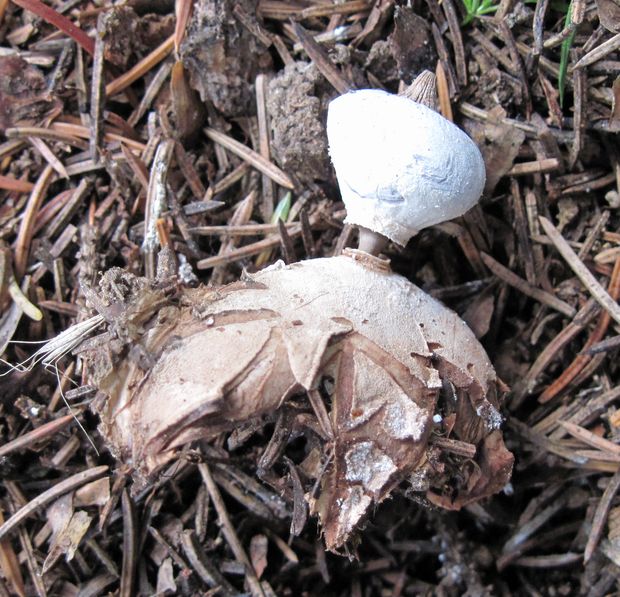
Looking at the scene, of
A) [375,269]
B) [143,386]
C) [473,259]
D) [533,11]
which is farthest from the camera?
[473,259]

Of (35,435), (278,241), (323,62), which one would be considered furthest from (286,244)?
(35,435)

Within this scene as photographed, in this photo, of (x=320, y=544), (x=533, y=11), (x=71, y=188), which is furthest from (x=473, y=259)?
(x=71, y=188)

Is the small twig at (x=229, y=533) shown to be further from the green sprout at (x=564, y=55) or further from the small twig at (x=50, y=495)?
the green sprout at (x=564, y=55)

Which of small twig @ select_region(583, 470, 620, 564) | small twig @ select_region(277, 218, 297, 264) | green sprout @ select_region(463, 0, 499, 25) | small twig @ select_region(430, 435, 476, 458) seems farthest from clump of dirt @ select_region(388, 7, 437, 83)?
small twig @ select_region(583, 470, 620, 564)

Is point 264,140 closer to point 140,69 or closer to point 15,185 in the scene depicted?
point 140,69

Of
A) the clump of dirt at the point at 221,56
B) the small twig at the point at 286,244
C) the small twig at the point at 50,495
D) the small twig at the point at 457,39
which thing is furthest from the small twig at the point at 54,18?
the small twig at the point at 50,495

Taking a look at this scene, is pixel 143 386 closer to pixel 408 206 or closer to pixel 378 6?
pixel 408 206

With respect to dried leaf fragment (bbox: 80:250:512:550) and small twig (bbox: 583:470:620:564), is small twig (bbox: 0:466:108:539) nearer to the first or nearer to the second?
dried leaf fragment (bbox: 80:250:512:550)
